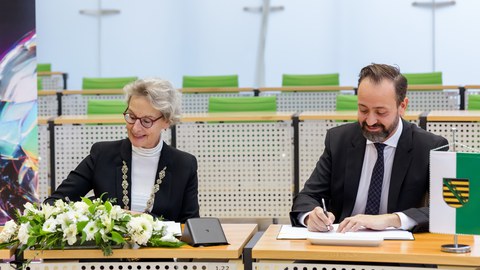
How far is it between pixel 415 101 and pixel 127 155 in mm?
5410

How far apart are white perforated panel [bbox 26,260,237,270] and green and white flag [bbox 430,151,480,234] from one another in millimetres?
796

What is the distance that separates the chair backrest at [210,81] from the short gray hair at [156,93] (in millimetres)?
6293

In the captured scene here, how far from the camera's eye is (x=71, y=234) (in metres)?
3.34

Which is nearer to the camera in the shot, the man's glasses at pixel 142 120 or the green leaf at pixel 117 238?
the green leaf at pixel 117 238

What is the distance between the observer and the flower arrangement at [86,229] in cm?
334

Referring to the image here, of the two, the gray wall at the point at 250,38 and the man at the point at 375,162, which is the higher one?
the gray wall at the point at 250,38

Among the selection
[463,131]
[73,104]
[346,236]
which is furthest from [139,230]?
[73,104]

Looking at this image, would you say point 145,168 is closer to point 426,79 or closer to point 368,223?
point 368,223

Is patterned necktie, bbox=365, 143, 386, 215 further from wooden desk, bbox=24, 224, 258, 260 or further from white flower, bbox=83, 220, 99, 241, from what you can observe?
white flower, bbox=83, 220, 99, 241

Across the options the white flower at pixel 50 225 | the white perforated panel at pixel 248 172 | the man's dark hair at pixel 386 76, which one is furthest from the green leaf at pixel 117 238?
the white perforated panel at pixel 248 172

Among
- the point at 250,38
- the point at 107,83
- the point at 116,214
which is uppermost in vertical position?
the point at 250,38

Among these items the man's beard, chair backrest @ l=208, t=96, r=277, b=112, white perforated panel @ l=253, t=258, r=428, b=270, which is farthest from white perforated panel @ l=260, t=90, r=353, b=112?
white perforated panel @ l=253, t=258, r=428, b=270

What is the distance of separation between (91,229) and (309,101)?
6437 millimetres

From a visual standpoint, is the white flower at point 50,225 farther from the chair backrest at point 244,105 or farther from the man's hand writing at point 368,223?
the chair backrest at point 244,105
